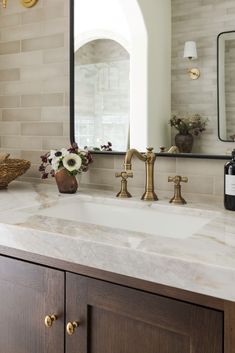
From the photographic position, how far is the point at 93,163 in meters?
1.64

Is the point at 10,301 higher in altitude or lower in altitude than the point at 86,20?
lower

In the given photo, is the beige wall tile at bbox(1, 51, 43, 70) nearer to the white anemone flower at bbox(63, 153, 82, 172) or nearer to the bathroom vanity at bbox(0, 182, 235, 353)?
the white anemone flower at bbox(63, 153, 82, 172)

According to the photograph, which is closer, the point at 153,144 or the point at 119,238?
the point at 119,238

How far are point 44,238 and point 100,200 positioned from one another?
500mm

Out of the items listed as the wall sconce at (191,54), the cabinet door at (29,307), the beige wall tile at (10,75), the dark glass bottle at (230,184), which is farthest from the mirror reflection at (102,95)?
the cabinet door at (29,307)

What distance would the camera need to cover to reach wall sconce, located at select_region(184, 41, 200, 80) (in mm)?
1346

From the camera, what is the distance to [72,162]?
1.49 m

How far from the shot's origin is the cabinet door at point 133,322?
766 millimetres

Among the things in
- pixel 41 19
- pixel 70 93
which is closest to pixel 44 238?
pixel 70 93

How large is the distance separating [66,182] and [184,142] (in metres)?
0.49

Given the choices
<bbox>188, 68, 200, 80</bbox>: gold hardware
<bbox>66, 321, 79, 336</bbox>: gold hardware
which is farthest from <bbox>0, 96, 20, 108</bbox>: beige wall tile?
<bbox>66, 321, 79, 336</bbox>: gold hardware

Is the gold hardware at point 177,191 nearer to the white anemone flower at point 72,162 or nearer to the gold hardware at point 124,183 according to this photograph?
the gold hardware at point 124,183

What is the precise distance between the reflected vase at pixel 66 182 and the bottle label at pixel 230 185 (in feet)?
2.03

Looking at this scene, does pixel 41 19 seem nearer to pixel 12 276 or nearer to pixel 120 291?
pixel 12 276
